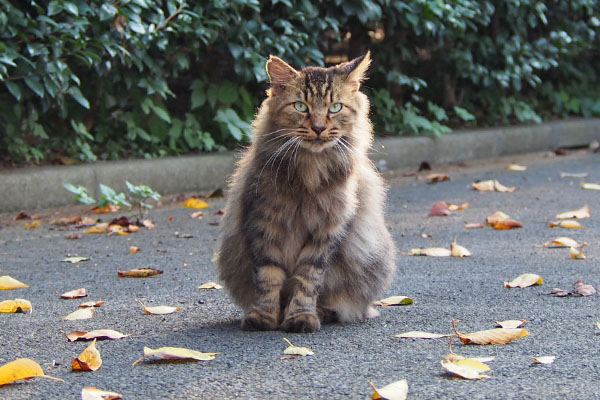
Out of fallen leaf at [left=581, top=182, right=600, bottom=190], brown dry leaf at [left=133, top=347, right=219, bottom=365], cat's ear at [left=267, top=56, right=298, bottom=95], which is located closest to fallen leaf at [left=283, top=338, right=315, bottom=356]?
brown dry leaf at [left=133, top=347, right=219, bottom=365]

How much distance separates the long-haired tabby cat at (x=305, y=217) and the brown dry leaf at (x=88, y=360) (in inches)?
26.4

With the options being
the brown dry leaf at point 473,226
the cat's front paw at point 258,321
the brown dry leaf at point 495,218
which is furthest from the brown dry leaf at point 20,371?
the brown dry leaf at point 495,218

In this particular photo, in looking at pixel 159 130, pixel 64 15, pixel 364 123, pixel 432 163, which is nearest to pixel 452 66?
pixel 432 163

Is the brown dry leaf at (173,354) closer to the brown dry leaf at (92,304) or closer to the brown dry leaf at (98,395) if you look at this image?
the brown dry leaf at (98,395)

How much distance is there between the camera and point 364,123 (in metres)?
3.74

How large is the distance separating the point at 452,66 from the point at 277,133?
6.83 metres

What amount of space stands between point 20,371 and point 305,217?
1238 millimetres

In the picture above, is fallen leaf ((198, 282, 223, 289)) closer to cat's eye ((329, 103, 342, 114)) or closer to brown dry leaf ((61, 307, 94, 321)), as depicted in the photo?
brown dry leaf ((61, 307, 94, 321))

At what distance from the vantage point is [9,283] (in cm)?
422

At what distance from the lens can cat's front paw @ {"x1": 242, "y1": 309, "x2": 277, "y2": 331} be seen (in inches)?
134

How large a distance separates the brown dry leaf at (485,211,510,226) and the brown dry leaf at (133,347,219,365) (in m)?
3.35

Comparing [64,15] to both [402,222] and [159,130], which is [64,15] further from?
[402,222]

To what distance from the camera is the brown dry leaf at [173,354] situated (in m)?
2.90

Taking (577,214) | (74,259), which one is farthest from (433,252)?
(74,259)
